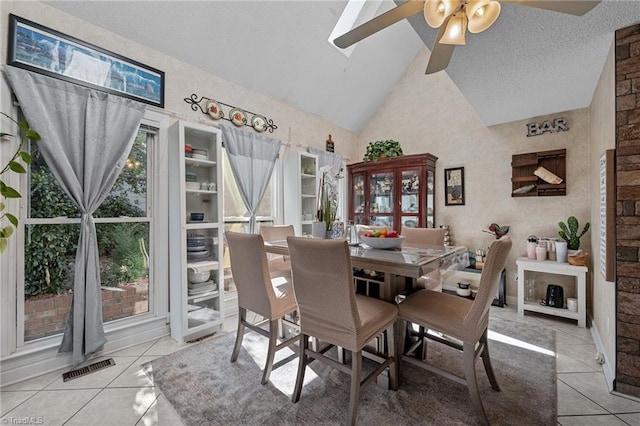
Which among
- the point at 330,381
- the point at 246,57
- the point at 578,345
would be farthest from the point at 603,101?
the point at 246,57

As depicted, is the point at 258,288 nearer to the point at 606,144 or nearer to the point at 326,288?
the point at 326,288

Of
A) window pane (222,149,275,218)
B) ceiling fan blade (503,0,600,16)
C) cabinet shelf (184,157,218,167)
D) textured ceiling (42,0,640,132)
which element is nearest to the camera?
ceiling fan blade (503,0,600,16)

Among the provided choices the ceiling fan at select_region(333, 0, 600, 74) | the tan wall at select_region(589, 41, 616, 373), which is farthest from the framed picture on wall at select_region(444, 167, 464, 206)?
the ceiling fan at select_region(333, 0, 600, 74)

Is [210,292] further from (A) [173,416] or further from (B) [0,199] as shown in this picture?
(B) [0,199]

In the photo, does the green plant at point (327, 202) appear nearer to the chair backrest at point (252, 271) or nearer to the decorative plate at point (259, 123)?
the chair backrest at point (252, 271)

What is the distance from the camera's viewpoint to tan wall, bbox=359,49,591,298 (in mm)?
3027

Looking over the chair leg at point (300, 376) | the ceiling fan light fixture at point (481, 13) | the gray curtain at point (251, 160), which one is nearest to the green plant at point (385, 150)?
the gray curtain at point (251, 160)

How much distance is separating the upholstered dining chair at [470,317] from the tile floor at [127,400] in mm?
493

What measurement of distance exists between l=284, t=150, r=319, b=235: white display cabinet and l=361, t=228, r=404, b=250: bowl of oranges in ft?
5.98

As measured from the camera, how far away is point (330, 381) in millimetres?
1776

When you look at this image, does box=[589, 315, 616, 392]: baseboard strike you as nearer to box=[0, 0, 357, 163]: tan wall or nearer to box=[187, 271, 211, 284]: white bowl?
box=[187, 271, 211, 284]: white bowl

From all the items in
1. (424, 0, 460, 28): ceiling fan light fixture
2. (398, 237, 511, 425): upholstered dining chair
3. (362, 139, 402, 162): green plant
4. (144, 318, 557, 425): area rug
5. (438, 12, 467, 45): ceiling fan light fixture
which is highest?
(424, 0, 460, 28): ceiling fan light fixture

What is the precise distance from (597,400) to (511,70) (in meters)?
2.34

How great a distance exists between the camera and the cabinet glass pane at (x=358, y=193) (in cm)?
440
